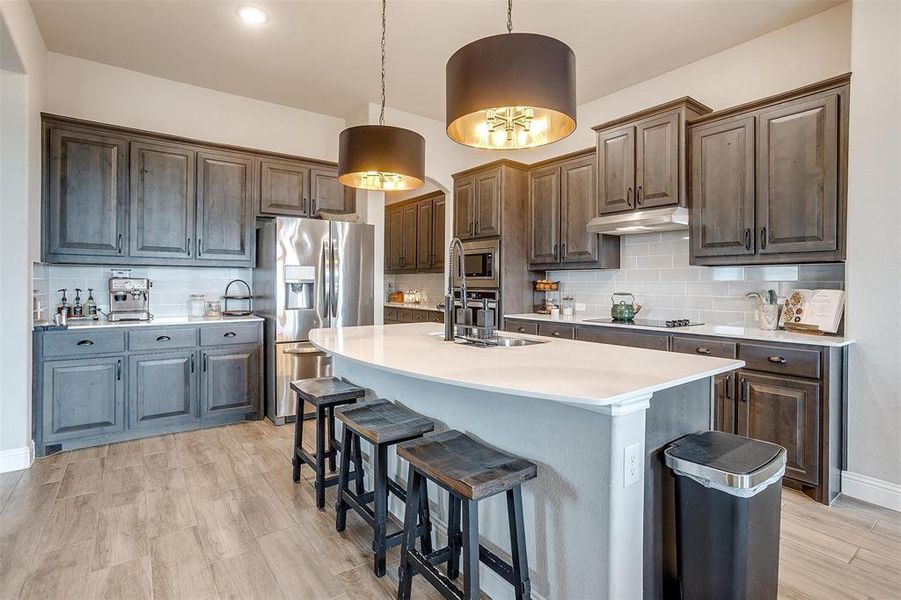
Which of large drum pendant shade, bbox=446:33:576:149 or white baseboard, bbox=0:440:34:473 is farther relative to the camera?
white baseboard, bbox=0:440:34:473

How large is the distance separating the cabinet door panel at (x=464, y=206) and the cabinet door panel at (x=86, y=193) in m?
3.04

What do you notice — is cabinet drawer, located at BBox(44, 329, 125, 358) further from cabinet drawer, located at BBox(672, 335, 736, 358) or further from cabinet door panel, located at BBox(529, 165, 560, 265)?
cabinet drawer, located at BBox(672, 335, 736, 358)

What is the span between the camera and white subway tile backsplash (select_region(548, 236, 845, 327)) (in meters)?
3.18

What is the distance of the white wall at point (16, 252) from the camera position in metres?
2.91

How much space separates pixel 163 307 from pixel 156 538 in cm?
252

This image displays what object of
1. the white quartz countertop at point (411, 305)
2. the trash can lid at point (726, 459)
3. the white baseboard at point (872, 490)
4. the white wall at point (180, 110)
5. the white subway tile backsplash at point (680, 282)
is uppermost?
the white wall at point (180, 110)

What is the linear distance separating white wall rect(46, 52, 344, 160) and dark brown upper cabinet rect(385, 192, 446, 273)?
1487mm

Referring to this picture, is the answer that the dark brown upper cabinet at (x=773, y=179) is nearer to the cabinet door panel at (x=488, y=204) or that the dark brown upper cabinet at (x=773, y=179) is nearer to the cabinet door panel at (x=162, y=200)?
the cabinet door panel at (x=488, y=204)

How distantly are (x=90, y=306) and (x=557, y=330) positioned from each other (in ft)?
12.9

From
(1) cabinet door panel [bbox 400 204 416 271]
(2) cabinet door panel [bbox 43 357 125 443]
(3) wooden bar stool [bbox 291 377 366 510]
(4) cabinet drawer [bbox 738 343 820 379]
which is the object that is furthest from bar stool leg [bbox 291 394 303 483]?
(1) cabinet door panel [bbox 400 204 416 271]

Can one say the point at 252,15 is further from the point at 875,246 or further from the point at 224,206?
the point at 875,246

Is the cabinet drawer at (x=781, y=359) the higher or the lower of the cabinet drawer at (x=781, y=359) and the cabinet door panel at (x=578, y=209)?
the lower

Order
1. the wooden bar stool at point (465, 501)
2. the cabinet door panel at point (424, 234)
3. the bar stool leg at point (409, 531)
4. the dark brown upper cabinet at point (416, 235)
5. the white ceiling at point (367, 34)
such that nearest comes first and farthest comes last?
the wooden bar stool at point (465, 501) → the bar stool leg at point (409, 531) → the white ceiling at point (367, 34) → the dark brown upper cabinet at point (416, 235) → the cabinet door panel at point (424, 234)

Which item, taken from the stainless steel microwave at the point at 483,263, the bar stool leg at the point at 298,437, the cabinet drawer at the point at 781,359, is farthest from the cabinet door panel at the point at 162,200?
the cabinet drawer at the point at 781,359
